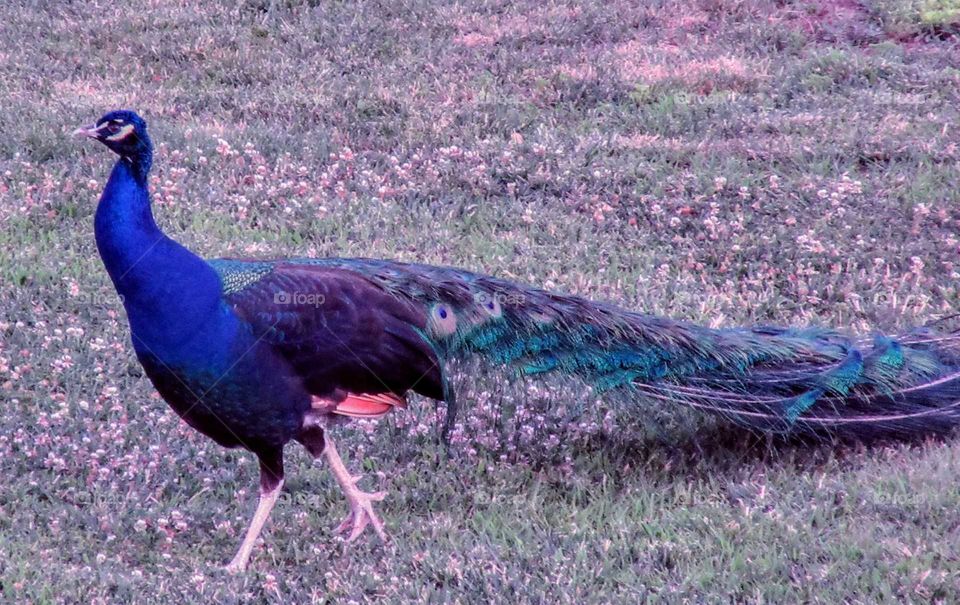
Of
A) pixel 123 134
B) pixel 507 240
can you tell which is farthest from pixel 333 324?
pixel 507 240

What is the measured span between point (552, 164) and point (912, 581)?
5.33m

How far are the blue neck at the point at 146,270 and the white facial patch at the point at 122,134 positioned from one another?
0.10 meters

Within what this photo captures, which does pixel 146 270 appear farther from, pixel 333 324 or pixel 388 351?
pixel 388 351

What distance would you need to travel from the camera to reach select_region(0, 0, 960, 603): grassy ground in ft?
15.9

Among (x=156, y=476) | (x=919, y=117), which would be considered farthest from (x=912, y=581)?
(x=919, y=117)

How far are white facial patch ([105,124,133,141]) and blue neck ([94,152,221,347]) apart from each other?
3.9 inches

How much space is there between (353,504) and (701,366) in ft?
5.59

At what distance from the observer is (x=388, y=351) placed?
5293mm

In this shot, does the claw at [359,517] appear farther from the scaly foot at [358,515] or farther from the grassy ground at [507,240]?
the grassy ground at [507,240]

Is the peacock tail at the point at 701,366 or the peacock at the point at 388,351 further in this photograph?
the peacock tail at the point at 701,366

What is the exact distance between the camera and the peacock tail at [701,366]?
5621mm

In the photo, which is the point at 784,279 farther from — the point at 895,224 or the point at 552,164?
the point at 552,164

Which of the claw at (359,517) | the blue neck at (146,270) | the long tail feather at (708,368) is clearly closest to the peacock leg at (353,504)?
the claw at (359,517)

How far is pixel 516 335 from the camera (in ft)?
18.4
